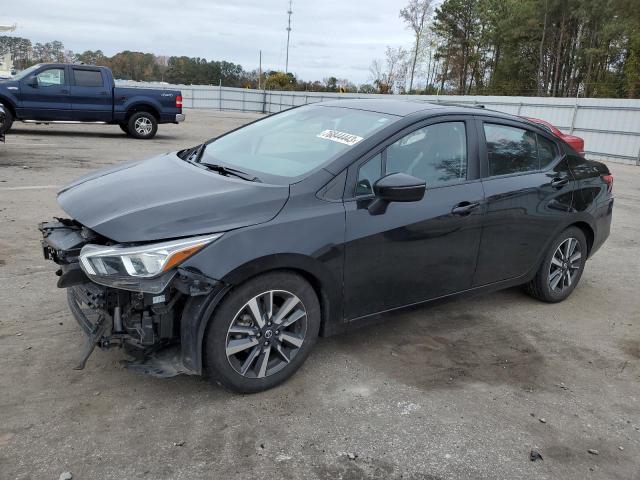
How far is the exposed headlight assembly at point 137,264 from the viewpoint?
273 centimetres

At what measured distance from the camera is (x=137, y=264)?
9.00ft

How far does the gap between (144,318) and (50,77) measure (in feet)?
45.1

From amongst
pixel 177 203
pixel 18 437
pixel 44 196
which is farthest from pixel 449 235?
pixel 44 196

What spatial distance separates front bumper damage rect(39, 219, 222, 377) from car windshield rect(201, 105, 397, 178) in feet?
3.31

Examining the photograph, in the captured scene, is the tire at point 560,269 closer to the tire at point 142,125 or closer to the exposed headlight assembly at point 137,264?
the exposed headlight assembly at point 137,264

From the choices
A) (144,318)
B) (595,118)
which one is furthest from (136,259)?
(595,118)

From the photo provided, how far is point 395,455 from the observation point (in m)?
2.75

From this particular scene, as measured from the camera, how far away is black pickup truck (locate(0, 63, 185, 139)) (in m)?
14.1

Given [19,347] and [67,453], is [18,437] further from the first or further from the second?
[19,347]

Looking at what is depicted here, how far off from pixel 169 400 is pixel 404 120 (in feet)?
7.39

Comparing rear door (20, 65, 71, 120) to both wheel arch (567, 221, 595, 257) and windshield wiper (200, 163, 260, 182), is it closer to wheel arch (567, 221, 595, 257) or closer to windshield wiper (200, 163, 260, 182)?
windshield wiper (200, 163, 260, 182)

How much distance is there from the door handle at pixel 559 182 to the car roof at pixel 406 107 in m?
0.65

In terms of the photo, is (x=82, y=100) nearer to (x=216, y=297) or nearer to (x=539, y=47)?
(x=216, y=297)

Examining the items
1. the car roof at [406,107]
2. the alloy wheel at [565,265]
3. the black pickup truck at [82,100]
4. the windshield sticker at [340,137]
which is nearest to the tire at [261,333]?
the windshield sticker at [340,137]
